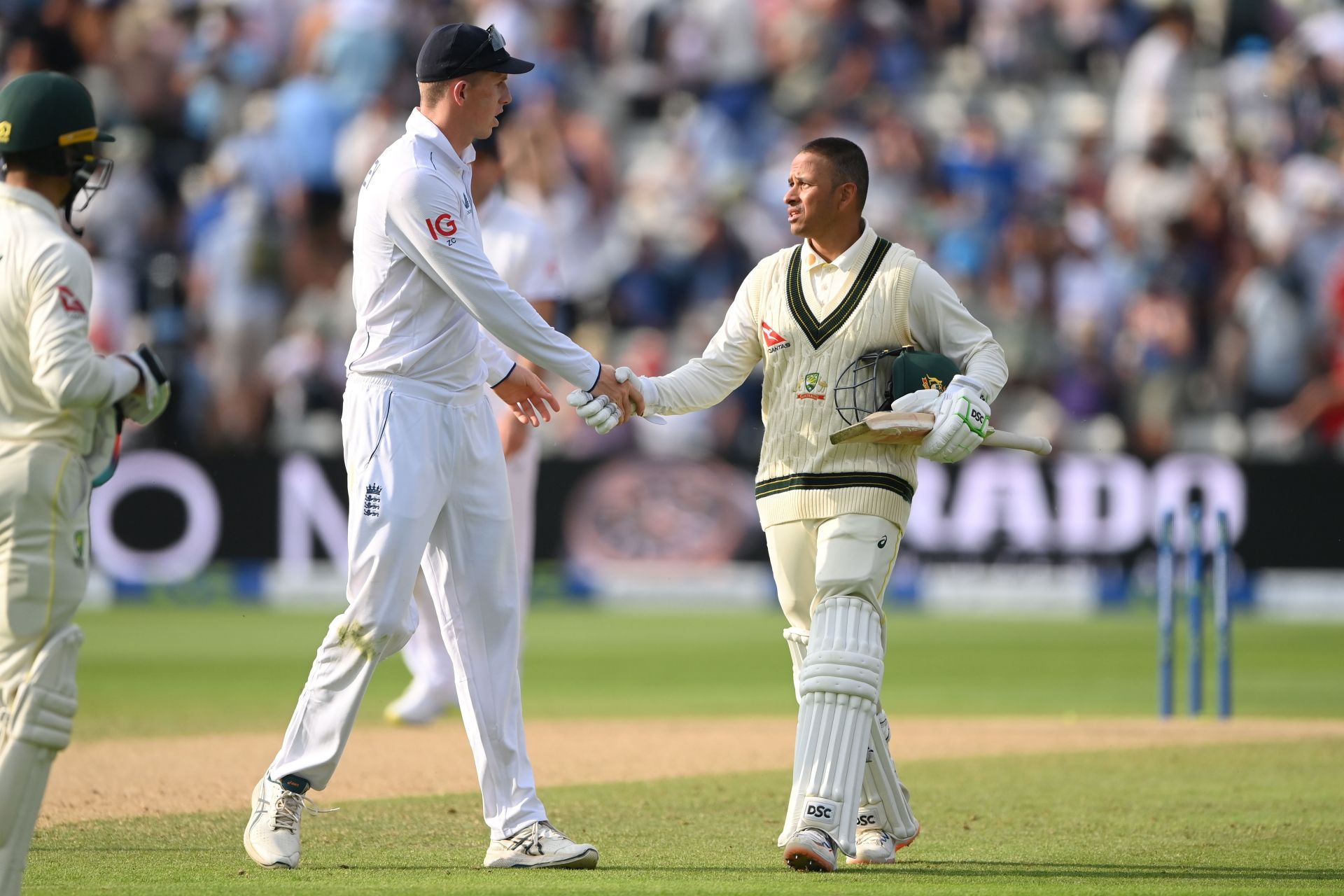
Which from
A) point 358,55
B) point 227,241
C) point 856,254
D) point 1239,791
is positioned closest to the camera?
point 856,254

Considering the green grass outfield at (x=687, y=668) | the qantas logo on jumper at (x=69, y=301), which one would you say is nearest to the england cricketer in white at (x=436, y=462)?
the qantas logo on jumper at (x=69, y=301)

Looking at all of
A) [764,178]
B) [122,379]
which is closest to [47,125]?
[122,379]

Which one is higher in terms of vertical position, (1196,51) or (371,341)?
(1196,51)

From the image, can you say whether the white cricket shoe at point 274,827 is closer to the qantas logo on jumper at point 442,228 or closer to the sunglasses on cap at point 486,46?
the qantas logo on jumper at point 442,228

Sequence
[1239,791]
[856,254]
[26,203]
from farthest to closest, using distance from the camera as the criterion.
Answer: [1239,791] < [856,254] < [26,203]

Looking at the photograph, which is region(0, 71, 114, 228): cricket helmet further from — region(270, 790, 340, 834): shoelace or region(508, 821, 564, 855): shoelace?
region(508, 821, 564, 855): shoelace

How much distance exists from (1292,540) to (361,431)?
1159 centimetres

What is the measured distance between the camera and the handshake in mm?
5633

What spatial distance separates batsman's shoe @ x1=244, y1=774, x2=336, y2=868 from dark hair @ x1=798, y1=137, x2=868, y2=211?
8.00 ft

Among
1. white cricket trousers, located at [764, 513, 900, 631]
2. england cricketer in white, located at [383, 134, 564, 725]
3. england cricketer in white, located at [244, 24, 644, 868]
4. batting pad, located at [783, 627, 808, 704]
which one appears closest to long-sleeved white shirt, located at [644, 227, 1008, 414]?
england cricketer in white, located at [244, 24, 644, 868]

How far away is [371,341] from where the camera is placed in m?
5.50

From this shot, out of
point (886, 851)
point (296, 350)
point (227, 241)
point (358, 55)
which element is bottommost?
point (886, 851)

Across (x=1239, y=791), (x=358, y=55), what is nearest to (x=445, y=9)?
(x=358, y=55)

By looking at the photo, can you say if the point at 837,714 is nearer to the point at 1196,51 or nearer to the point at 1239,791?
the point at 1239,791
